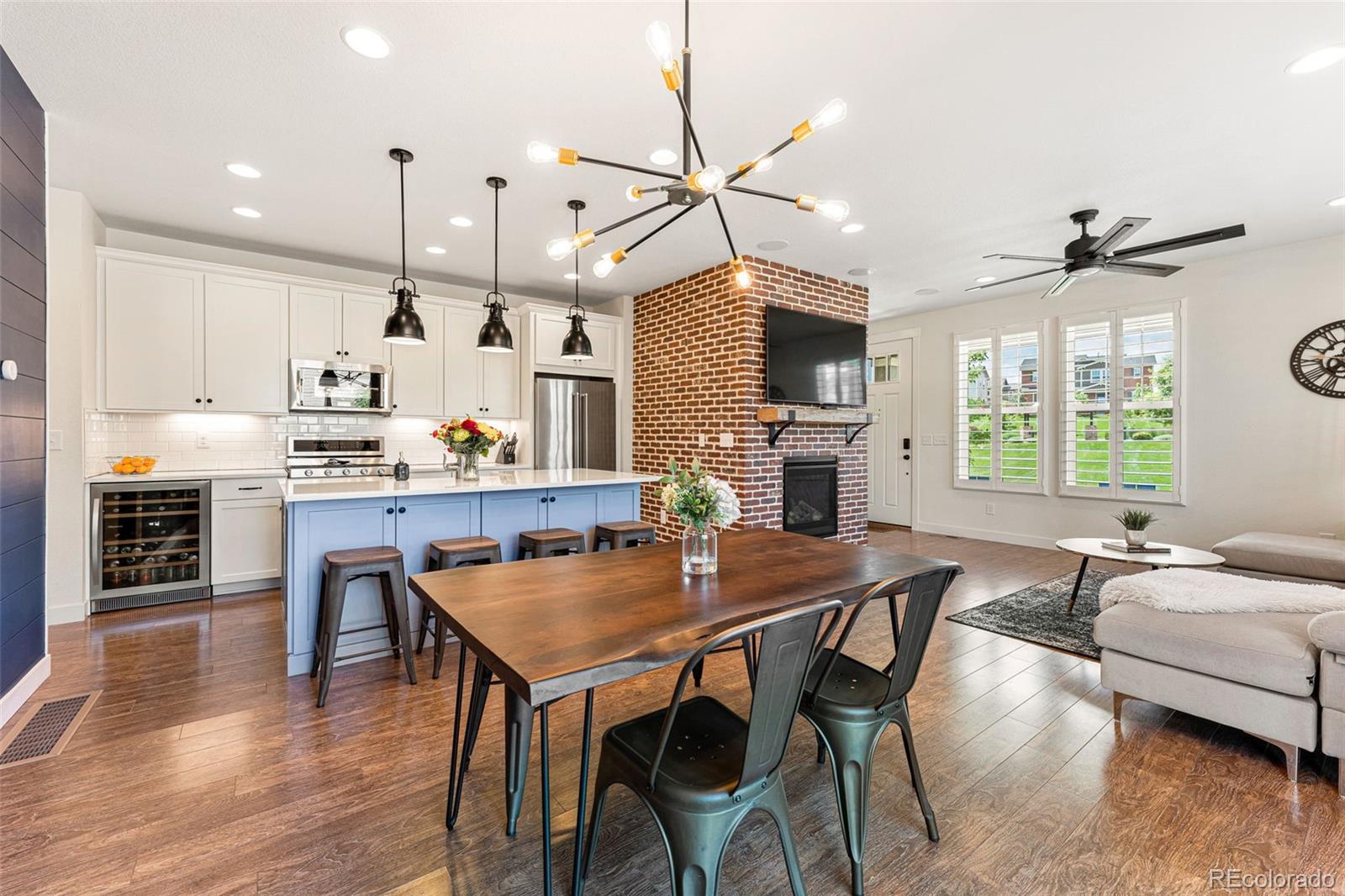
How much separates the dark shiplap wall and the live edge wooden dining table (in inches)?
82.4

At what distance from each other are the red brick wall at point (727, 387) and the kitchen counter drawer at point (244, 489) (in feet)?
10.2

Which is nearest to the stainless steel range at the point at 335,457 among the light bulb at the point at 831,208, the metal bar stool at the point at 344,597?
the metal bar stool at the point at 344,597

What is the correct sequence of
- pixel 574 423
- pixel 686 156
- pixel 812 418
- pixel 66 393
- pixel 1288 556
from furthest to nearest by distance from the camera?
pixel 574 423
pixel 812 418
pixel 1288 556
pixel 66 393
pixel 686 156

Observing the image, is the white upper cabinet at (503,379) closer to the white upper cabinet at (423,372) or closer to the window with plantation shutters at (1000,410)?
the white upper cabinet at (423,372)

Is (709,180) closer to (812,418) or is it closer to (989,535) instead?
(812,418)

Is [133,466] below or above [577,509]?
above

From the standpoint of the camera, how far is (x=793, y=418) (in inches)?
181

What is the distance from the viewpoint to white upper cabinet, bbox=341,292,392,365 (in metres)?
4.72

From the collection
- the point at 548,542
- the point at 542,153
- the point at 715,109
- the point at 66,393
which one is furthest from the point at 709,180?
the point at 66,393

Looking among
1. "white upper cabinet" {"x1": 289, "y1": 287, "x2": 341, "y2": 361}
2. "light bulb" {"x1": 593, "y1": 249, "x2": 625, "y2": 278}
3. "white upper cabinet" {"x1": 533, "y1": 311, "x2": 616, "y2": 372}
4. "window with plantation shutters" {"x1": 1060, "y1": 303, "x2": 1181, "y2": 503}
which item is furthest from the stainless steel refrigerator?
"window with plantation shutters" {"x1": 1060, "y1": 303, "x2": 1181, "y2": 503}

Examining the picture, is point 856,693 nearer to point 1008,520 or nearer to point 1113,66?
point 1113,66

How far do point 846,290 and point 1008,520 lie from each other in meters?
3.14

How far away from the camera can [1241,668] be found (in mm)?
2053

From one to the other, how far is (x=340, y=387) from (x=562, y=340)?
76.5 inches
